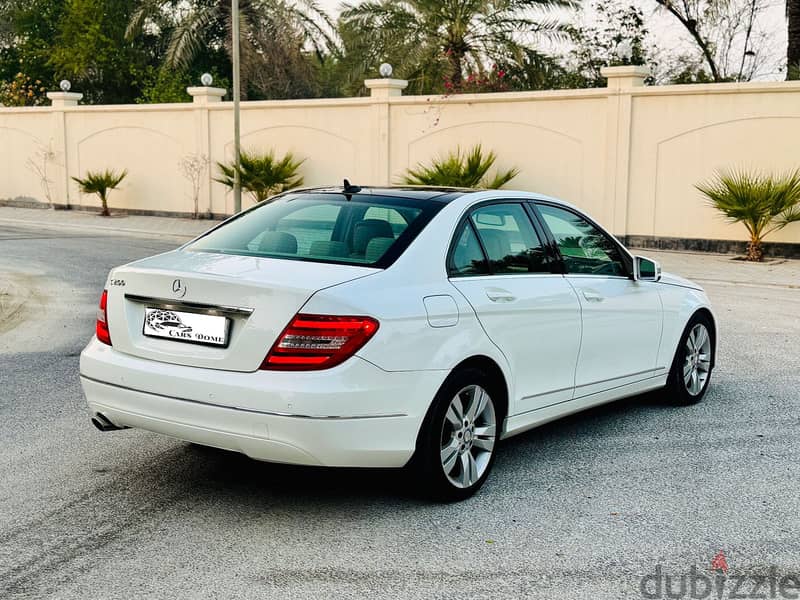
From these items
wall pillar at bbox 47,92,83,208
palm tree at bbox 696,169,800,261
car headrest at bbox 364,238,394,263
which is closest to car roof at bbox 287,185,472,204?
car headrest at bbox 364,238,394,263

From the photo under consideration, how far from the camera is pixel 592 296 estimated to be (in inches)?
229

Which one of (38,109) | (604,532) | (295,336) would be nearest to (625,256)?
(604,532)

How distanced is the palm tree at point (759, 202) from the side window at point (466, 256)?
13.3 m

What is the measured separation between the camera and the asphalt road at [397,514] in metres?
3.95

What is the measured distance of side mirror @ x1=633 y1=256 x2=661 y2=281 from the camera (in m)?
6.32

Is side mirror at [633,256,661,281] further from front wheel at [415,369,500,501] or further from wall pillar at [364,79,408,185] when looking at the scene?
wall pillar at [364,79,408,185]

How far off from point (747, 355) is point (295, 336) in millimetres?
5867

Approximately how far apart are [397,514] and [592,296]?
1.91 meters

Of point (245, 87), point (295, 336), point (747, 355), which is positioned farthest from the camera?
point (245, 87)

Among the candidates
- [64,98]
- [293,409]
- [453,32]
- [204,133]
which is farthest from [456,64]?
[293,409]

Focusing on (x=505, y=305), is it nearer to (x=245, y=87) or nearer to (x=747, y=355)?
(x=747, y=355)

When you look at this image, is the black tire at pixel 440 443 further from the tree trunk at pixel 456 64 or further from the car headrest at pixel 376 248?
the tree trunk at pixel 456 64

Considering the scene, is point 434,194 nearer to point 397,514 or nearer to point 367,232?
point 367,232

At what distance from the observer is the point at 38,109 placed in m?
29.8
